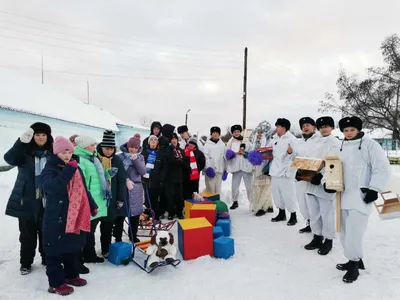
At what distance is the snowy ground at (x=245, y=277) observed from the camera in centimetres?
308

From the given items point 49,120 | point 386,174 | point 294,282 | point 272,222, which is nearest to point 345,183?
point 386,174

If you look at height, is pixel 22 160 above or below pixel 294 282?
above

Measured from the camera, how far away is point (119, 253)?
3.78m

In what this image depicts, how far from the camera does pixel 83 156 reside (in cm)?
350

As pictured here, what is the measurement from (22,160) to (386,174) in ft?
13.3

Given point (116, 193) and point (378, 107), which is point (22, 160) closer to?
point (116, 193)

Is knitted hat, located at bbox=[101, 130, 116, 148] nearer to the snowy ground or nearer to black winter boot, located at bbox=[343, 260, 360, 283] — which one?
the snowy ground

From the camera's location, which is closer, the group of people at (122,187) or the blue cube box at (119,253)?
the group of people at (122,187)

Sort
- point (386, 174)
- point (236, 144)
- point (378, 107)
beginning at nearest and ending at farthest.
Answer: point (386, 174), point (236, 144), point (378, 107)

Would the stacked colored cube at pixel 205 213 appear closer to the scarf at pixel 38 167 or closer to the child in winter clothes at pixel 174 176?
the child in winter clothes at pixel 174 176

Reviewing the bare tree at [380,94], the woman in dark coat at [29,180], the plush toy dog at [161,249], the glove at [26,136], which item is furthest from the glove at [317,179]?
the bare tree at [380,94]

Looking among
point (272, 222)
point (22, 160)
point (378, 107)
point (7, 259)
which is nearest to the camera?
point (22, 160)

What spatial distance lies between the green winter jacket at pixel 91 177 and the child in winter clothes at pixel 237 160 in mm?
3737

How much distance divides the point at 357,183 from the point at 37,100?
14159 millimetres
